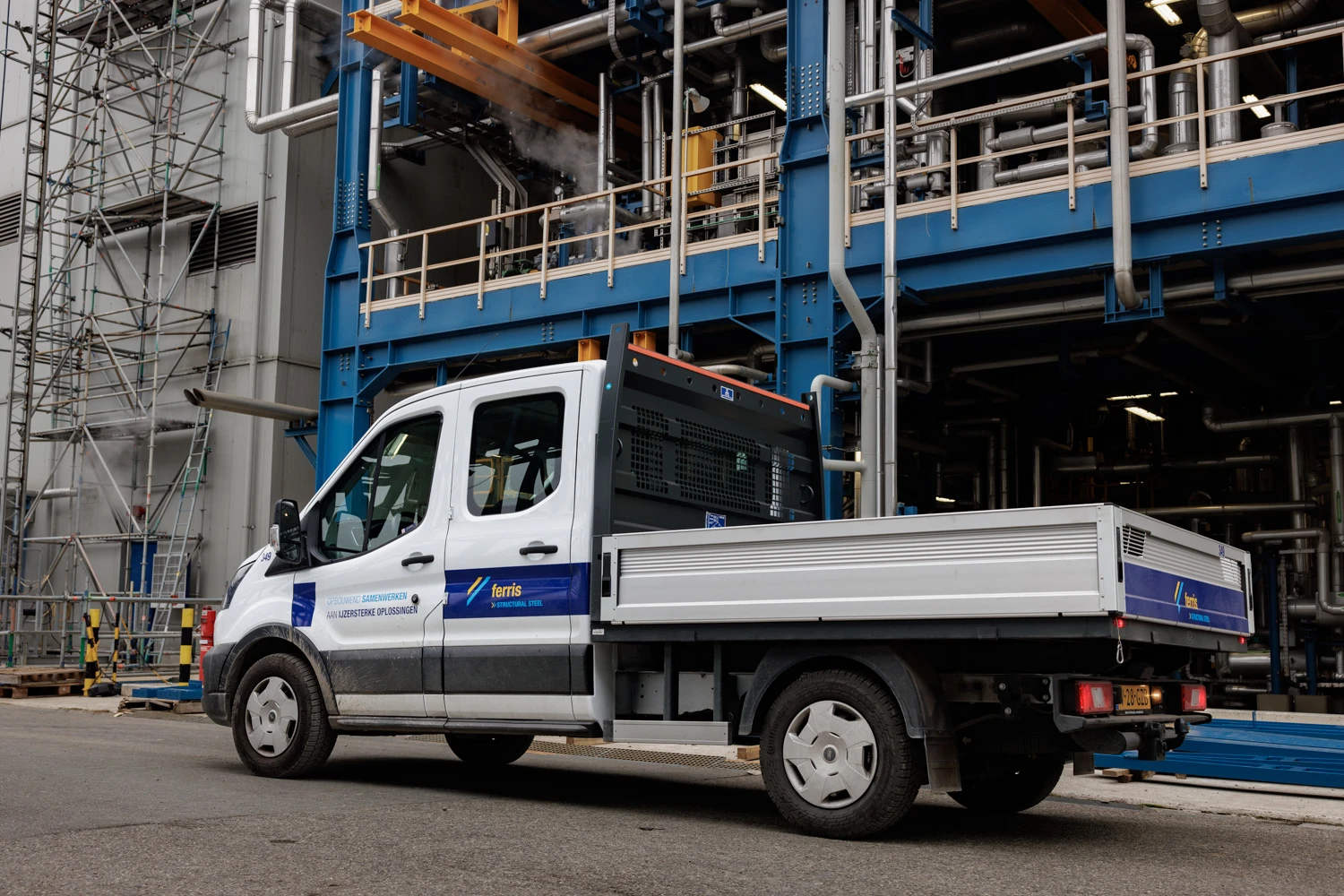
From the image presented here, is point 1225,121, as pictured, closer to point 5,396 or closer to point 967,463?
point 967,463

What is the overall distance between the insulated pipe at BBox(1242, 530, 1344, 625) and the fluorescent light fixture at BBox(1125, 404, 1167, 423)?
3772mm

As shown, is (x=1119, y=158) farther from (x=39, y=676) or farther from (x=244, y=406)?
(x=39, y=676)

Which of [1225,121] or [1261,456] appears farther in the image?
[1261,456]

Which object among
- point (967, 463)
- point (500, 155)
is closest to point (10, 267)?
point (500, 155)

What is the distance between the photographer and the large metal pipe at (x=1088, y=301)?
1301 cm

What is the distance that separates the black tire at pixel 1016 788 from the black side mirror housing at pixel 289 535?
4.20 meters

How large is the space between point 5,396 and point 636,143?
1576 centimetres

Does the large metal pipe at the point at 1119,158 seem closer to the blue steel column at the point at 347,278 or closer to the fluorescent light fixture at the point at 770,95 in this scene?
the fluorescent light fixture at the point at 770,95

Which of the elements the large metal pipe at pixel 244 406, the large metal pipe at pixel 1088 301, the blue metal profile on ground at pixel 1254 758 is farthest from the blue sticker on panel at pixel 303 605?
the large metal pipe at pixel 244 406

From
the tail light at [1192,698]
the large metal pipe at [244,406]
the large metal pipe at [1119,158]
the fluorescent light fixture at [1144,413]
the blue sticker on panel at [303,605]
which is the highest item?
the large metal pipe at [1119,158]

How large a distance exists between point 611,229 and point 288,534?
9.64m

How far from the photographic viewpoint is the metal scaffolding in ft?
82.2

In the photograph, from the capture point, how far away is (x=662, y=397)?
7.45 meters

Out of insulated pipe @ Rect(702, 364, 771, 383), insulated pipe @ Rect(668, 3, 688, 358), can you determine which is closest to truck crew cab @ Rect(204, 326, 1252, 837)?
insulated pipe @ Rect(702, 364, 771, 383)
